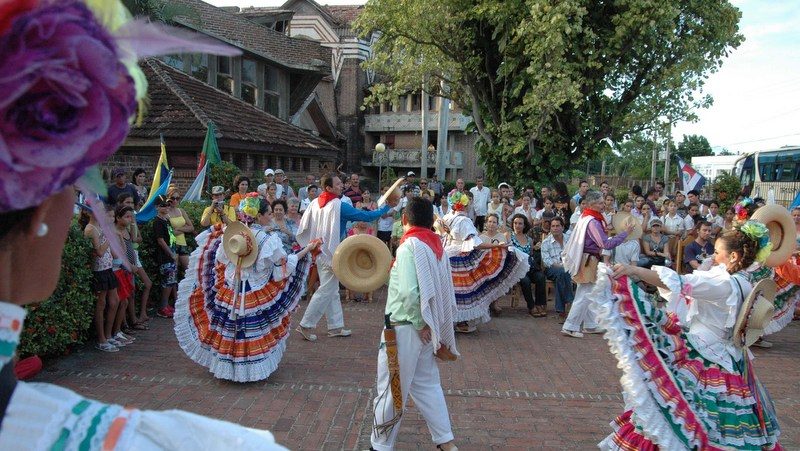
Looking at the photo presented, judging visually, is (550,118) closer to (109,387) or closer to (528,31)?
(528,31)

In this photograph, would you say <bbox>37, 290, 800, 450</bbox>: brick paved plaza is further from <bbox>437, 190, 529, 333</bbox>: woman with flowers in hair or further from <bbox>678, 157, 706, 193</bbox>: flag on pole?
<bbox>678, 157, 706, 193</bbox>: flag on pole

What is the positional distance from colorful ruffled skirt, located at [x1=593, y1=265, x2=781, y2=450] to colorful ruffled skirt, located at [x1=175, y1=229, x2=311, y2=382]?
3.24m

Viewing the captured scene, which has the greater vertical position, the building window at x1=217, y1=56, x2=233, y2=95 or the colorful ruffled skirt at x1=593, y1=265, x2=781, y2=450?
the building window at x1=217, y1=56, x2=233, y2=95

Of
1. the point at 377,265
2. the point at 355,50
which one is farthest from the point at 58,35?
the point at 355,50

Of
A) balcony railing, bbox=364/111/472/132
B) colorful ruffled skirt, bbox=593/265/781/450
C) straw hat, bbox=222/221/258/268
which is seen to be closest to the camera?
colorful ruffled skirt, bbox=593/265/781/450

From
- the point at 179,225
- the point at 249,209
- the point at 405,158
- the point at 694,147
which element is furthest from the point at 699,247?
the point at 694,147

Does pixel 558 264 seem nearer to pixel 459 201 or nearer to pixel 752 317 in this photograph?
pixel 459 201

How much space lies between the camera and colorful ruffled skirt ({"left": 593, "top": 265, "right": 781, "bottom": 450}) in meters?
3.74

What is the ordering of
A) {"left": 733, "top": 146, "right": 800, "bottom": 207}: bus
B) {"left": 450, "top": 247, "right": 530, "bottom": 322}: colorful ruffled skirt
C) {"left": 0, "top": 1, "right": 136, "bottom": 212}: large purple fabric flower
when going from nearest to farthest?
1. {"left": 0, "top": 1, "right": 136, "bottom": 212}: large purple fabric flower
2. {"left": 450, "top": 247, "right": 530, "bottom": 322}: colorful ruffled skirt
3. {"left": 733, "top": 146, "right": 800, "bottom": 207}: bus

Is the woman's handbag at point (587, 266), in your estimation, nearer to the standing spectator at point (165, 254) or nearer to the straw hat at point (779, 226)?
the straw hat at point (779, 226)

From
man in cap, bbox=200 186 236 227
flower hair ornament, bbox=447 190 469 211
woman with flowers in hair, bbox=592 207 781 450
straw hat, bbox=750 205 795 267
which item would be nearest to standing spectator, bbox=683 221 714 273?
flower hair ornament, bbox=447 190 469 211

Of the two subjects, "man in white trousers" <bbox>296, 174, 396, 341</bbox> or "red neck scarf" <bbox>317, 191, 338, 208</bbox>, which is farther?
"red neck scarf" <bbox>317, 191, 338, 208</bbox>

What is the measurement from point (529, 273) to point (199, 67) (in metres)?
12.5

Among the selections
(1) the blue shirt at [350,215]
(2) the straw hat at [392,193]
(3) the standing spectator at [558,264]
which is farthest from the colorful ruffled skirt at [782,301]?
(1) the blue shirt at [350,215]
